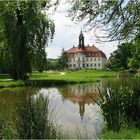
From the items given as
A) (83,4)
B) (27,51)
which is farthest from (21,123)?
(27,51)

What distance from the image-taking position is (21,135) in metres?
8.18

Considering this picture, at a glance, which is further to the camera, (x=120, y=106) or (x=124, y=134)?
(x=120, y=106)

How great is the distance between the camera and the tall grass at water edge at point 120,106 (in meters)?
10.1

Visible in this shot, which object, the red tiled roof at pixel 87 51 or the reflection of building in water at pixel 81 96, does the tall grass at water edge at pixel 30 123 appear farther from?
the red tiled roof at pixel 87 51

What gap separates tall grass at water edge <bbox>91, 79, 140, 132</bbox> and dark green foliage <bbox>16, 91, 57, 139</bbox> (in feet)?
7.67

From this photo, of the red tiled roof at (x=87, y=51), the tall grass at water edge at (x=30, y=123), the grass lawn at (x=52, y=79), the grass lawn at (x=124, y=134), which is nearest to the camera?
the tall grass at water edge at (x=30, y=123)

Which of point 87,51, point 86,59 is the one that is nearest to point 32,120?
point 86,59

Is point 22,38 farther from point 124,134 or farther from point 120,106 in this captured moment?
point 124,134

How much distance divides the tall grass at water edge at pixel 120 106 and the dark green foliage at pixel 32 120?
234 centimetres

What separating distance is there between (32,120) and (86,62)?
497 feet

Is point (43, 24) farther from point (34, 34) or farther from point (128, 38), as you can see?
point (128, 38)

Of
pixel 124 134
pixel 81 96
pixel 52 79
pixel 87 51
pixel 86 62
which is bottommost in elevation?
pixel 81 96

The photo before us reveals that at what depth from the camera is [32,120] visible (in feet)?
26.9

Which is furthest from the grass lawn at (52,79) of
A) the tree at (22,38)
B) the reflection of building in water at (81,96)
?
the reflection of building in water at (81,96)
